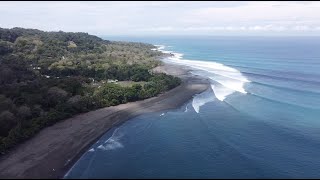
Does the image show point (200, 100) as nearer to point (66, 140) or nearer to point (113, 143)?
point (113, 143)

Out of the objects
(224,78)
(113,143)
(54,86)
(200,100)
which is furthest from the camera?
(224,78)

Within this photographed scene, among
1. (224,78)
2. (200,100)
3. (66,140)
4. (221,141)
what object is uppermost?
(224,78)

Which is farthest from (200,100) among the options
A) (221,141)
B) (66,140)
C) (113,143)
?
(66,140)

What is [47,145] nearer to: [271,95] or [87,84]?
[87,84]

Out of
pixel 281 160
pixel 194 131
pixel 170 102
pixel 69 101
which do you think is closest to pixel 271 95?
pixel 170 102

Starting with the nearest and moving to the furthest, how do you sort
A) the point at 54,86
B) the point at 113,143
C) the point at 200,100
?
the point at 113,143 < the point at 54,86 < the point at 200,100

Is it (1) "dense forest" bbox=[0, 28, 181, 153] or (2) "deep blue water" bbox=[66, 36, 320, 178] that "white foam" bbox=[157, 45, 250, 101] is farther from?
(1) "dense forest" bbox=[0, 28, 181, 153]

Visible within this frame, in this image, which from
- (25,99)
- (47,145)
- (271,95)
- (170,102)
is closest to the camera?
(47,145)
